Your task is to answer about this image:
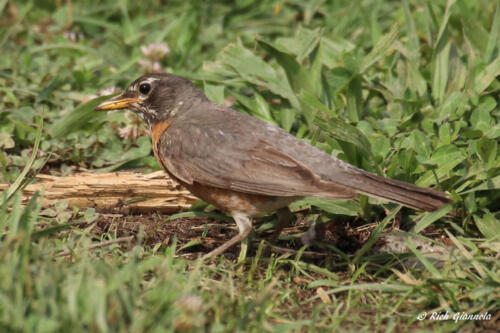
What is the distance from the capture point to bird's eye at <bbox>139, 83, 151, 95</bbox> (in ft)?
18.9

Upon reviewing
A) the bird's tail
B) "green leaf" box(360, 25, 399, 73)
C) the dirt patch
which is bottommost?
the dirt patch

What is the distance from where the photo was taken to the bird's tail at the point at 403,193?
4.25 metres

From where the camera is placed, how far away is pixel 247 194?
191 inches

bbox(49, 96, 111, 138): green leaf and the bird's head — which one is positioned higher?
the bird's head

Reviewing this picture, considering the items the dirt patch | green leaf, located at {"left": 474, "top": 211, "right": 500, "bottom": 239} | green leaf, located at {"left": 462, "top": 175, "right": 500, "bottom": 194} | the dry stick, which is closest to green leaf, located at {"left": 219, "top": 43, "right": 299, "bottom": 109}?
the dirt patch

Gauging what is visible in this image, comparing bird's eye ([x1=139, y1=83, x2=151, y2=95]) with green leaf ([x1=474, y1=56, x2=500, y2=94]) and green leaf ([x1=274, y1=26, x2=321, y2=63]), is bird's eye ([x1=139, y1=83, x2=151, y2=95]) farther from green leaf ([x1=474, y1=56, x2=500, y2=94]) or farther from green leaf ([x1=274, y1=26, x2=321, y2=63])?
green leaf ([x1=474, y1=56, x2=500, y2=94])

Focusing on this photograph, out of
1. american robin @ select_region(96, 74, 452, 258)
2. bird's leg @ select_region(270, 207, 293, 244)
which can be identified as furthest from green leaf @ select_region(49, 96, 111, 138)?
bird's leg @ select_region(270, 207, 293, 244)

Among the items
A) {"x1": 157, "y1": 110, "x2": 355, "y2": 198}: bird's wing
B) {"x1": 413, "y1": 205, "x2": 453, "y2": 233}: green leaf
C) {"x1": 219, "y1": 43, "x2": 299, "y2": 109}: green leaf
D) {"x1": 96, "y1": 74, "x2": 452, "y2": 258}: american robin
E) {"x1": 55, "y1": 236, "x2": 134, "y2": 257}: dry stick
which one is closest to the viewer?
{"x1": 55, "y1": 236, "x2": 134, "y2": 257}: dry stick

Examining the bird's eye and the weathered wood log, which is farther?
the bird's eye

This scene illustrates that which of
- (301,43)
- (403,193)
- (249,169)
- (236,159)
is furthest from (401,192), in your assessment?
(301,43)

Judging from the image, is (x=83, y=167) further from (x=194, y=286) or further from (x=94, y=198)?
(x=194, y=286)

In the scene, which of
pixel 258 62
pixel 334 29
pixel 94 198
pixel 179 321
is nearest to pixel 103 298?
pixel 179 321

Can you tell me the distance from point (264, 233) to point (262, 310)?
213 cm

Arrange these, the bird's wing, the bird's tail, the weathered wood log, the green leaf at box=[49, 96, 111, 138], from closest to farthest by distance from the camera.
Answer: the bird's tail
the bird's wing
the weathered wood log
the green leaf at box=[49, 96, 111, 138]
